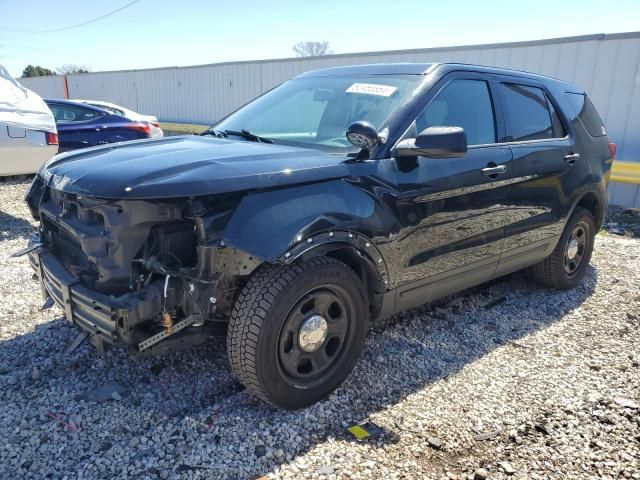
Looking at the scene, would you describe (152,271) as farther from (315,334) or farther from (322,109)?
(322,109)

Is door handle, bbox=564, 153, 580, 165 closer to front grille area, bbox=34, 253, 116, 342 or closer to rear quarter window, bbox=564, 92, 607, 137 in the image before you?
rear quarter window, bbox=564, 92, 607, 137

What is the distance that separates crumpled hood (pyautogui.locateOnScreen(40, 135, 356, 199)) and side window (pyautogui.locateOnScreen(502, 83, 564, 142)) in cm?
173

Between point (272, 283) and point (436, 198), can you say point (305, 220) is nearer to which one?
point (272, 283)

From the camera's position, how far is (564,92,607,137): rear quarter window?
4.71 m

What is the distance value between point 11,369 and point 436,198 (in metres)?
2.83

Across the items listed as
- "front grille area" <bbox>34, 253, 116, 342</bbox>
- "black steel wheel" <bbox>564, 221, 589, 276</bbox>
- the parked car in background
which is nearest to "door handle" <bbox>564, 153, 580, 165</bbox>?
"black steel wheel" <bbox>564, 221, 589, 276</bbox>

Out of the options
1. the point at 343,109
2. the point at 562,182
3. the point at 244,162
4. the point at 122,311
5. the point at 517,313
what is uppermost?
the point at 343,109

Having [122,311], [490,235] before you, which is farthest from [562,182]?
[122,311]

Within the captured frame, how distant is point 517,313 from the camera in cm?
444

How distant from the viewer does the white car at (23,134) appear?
6871 mm

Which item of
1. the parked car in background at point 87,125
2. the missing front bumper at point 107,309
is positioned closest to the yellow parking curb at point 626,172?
the missing front bumper at point 107,309

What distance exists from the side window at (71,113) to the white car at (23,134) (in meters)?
2.34

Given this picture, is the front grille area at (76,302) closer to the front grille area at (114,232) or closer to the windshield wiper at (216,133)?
the front grille area at (114,232)

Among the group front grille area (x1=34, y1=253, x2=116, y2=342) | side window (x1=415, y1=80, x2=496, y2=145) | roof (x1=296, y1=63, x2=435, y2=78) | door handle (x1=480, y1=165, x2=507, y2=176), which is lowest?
front grille area (x1=34, y1=253, x2=116, y2=342)
